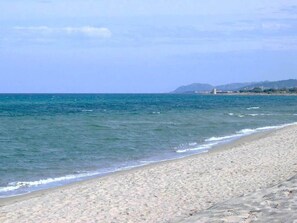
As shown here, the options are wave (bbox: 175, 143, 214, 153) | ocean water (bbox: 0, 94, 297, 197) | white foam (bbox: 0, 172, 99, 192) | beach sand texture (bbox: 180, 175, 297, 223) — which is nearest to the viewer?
beach sand texture (bbox: 180, 175, 297, 223)

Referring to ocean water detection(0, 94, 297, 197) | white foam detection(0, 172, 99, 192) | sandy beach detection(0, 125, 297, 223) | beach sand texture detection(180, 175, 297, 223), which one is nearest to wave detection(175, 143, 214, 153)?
ocean water detection(0, 94, 297, 197)

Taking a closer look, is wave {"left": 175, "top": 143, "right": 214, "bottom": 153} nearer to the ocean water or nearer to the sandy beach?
the ocean water

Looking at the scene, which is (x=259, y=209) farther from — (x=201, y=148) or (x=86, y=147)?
(x=86, y=147)

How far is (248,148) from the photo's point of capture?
2367 centimetres

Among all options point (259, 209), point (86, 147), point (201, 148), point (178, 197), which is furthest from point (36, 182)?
point (201, 148)

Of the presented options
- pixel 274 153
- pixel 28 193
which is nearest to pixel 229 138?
pixel 274 153

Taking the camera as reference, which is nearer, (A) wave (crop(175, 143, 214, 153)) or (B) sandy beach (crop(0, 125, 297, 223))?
(B) sandy beach (crop(0, 125, 297, 223))

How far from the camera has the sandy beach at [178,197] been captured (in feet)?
30.2

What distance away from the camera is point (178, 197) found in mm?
12367

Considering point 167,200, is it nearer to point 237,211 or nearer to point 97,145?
point 237,211

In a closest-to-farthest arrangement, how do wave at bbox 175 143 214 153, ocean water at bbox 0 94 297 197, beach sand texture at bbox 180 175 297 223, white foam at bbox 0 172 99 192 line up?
beach sand texture at bbox 180 175 297 223 < white foam at bbox 0 172 99 192 < ocean water at bbox 0 94 297 197 < wave at bbox 175 143 214 153

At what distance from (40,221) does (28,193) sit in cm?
456

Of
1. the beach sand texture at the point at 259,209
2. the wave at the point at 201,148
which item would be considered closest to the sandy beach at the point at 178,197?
the beach sand texture at the point at 259,209

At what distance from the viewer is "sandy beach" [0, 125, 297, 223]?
30.2ft
